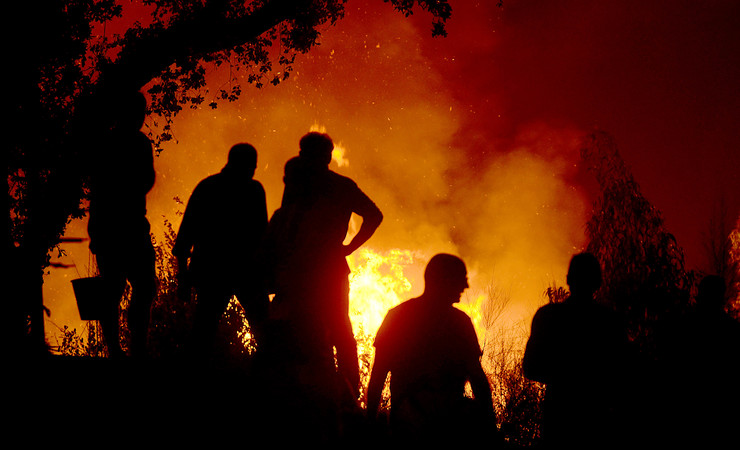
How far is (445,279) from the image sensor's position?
3.62 m

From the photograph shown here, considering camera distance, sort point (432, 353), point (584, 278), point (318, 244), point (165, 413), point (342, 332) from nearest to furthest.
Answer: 1. point (165, 413)
2. point (432, 353)
3. point (584, 278)
4. point (318, 244)
5. point (342, 332)

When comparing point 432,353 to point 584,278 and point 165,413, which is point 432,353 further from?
point 165,413

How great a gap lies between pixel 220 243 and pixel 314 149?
1008mm

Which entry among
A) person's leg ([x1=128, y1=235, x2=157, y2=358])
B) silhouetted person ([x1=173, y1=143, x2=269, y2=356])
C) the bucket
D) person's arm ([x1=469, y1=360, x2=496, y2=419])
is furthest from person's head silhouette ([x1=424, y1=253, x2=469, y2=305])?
the bucket

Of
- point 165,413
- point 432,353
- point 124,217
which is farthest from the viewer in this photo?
point 124,217

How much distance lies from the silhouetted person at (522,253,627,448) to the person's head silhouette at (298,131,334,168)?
75.3 inches

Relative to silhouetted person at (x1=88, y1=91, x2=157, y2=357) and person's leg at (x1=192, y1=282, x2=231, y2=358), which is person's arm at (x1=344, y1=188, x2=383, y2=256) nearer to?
person's leg at (x1=192, y1=282, x2=231, y2=358)

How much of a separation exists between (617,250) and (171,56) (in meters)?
14.7

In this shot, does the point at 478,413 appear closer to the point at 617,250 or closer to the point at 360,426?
the point at 360,426

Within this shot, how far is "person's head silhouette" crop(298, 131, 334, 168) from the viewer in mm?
4258

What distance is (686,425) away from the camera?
4.12 metres

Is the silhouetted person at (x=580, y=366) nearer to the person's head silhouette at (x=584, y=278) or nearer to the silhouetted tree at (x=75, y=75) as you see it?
the person's head silhouette at (x=584, y=278)

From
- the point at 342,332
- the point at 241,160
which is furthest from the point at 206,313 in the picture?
the point at 241,160

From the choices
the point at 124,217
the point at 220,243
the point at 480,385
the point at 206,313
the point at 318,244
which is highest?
the point at 124,217
